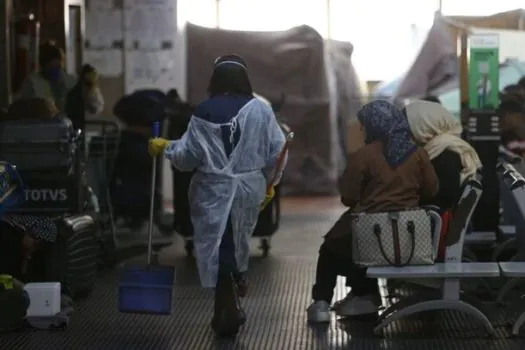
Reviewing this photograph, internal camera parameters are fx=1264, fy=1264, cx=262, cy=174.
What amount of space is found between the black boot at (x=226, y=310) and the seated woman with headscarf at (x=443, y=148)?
4.35 ft

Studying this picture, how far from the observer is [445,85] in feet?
52.6

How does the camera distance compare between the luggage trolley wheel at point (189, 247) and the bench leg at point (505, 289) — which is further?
the luggage trolley wheel at point (189, 247)

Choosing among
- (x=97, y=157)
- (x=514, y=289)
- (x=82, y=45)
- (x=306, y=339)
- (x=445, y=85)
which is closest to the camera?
(x=306, y=339)

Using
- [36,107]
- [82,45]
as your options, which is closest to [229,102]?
[36,107]

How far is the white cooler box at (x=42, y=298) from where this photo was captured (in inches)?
266

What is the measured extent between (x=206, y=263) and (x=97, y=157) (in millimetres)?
3643

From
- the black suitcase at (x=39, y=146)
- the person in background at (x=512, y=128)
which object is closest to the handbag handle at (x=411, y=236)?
the black suitcase at (x=39, y=146)

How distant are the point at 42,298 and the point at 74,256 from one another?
2.23 ft

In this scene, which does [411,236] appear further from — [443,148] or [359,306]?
[443,148]

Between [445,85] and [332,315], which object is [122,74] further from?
[332,315]

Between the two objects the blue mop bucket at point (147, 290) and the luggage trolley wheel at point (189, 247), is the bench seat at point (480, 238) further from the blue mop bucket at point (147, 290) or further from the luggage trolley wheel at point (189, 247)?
the blue mop bucket at point (147, 290)

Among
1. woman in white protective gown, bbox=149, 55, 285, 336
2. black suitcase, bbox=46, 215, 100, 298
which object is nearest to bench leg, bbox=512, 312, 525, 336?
woman in white protective gown, bbox=149, 55, 285, 336

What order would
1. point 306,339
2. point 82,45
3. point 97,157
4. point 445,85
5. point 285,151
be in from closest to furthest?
1. point 306,339
2. point 285,151
3. point 97,157
4. point 82,45
5. point 445,85

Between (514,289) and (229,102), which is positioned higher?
(229,102)
